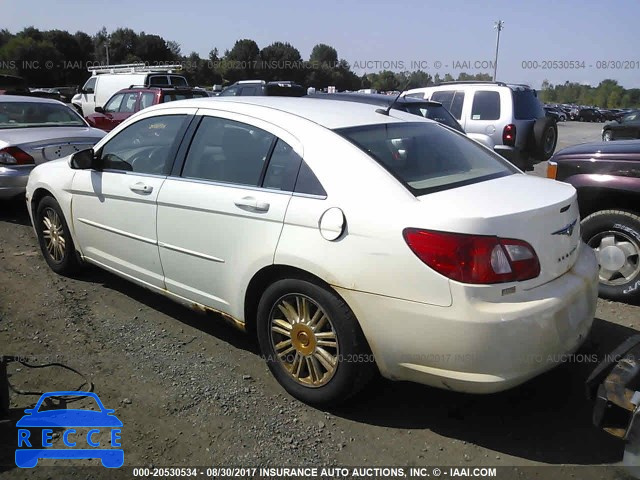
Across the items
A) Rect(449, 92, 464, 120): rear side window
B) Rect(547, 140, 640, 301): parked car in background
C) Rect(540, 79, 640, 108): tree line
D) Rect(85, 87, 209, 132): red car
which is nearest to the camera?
Rect(547, 140, 640, 301): parked car in background

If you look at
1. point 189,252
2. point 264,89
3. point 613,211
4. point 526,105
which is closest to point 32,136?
point 189,252

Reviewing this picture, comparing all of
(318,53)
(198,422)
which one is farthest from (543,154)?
(318,53)

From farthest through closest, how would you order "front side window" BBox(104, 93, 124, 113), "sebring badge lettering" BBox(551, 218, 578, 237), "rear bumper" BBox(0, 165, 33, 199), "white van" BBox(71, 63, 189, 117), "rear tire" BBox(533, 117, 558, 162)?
"white van" BBox(71, 63, 189, 117) → "front side window" BBox(104, 93, 124, 113) → "rear tire" BBox(533, 117, 558, 162) → "rear bumper" BBox(0, 165, 33, 199) → "sebring badge lettering" BBox(551, 218, 578, 237)

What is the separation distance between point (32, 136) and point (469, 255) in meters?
6.31

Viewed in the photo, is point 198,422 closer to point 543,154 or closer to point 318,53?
point 543,154

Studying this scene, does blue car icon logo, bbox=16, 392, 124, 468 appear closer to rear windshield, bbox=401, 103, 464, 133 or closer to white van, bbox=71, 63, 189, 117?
rear windshield, bbox=401, 103, 464, 133

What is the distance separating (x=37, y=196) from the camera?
493 centimetres

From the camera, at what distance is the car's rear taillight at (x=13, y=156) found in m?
6.57

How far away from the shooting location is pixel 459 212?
8.18ft

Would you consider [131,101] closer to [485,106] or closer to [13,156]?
[13,156]

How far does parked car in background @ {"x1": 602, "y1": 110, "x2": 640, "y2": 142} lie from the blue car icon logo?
19.4 metres

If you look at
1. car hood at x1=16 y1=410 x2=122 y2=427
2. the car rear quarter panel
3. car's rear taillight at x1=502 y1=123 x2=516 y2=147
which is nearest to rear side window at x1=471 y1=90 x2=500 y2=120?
car's rear taillight at x1=502 y1=123 x2=516 y2=147

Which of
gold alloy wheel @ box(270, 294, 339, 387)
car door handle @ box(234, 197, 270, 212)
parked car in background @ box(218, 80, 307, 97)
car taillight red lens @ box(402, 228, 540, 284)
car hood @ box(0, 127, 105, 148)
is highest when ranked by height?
parked car in background @ box(218, 80, 307, 97)

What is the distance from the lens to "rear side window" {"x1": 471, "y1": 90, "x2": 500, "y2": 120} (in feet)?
31.7
